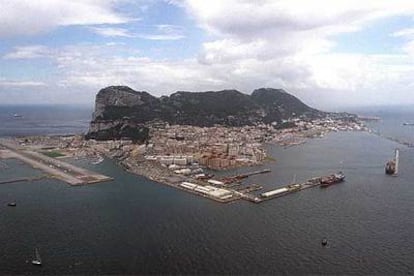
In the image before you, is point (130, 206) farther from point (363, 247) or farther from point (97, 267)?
point (363, 247)

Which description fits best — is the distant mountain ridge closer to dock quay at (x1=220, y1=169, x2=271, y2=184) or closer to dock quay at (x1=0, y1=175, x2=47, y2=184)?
dock quay at (x1=220, y1=169, x2=271, y2=184)

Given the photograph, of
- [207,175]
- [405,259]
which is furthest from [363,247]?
[207,175]

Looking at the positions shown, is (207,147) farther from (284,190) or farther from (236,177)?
(284,190)

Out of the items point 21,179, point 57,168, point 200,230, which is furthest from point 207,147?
point 200,230

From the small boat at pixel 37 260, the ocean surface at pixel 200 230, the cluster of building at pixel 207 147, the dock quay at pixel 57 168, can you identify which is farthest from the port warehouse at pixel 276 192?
the small boat at pixel 37 260

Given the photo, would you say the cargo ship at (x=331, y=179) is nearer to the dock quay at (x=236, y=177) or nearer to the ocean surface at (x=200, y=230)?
the ocean surface at (x=200, y=230)

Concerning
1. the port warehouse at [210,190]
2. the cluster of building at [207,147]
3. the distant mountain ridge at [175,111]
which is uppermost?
the distant mountain ridge at [175,111]
